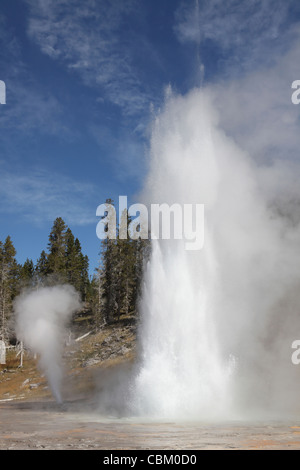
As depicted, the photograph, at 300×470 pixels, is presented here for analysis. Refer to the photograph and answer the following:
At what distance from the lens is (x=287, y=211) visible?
2241 cm

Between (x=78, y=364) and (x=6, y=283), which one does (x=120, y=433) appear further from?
(x=6, y=283)

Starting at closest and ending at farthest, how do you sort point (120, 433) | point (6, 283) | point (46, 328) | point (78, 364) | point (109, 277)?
point (120, 433) → point (46, 328) → point (78, 364) → point (6, 283) → point (109, 277)

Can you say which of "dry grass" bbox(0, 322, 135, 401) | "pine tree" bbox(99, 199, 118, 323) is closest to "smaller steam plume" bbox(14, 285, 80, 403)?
"dry grass" bbox(0, 322, 135, 401)

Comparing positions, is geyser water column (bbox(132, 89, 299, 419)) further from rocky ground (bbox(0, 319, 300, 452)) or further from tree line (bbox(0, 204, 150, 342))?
tree line (bbox(0, 204, 150, 342))

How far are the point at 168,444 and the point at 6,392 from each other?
21.4 m

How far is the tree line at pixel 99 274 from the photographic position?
39375 millimetres

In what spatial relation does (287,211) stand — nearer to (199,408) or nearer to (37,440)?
(199,408)

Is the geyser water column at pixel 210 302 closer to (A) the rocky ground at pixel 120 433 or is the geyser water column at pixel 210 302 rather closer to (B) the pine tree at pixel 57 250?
(A) the rocky ground at pixel 120 433

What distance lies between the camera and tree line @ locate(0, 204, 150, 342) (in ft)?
129

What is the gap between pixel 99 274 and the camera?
4575 cm

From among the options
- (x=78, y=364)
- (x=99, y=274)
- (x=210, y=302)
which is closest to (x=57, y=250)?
(x=99, y=274)

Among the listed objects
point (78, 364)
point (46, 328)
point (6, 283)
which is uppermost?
point (6, 283)

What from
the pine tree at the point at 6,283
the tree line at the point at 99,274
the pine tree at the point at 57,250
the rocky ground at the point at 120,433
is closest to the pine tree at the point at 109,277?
the tree line at the point at 99,274
